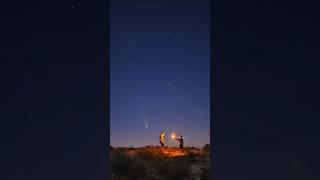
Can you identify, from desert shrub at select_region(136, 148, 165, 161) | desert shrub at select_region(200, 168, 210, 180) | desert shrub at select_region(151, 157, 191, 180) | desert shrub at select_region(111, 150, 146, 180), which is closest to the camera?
desert shrub at select_region(200, 168, 210, 180)

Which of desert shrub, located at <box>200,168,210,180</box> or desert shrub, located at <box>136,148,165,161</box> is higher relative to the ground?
desert shrub, located at <box>200,168,210,180</box>

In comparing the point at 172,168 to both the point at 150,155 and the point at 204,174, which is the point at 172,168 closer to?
the point at 204,174

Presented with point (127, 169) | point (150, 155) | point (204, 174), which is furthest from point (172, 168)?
point (150, 155)

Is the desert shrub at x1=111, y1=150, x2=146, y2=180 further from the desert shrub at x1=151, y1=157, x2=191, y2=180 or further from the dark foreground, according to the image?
the desert shrub at x1=151, y1=157, x2=191, y2=180

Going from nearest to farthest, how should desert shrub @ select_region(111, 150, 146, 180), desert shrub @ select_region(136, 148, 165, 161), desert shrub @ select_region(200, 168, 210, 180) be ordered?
desert shrub @ select_region(200, 168, 210, 180), desert shrub @ select_region(111, 150, 146, 180), desert shrub @ select_region(136, 148, 165, 161)

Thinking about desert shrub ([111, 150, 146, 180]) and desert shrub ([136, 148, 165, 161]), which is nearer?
desert shrub ([111, 150, 146, 180])

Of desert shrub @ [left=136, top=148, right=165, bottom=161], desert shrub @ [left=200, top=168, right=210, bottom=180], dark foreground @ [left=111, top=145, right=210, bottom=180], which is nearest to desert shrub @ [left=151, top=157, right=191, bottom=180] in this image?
dark foreground @ [left=111, top=145, right=210, bottom=180]

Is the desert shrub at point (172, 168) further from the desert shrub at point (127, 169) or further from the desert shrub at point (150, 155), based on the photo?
the desert shrub at point (150, 155)

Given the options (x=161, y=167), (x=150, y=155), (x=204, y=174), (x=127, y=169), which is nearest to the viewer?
(x=204, y=174)

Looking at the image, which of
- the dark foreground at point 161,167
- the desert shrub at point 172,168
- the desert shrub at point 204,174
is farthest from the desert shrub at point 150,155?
the desert shrub at point 204,174
